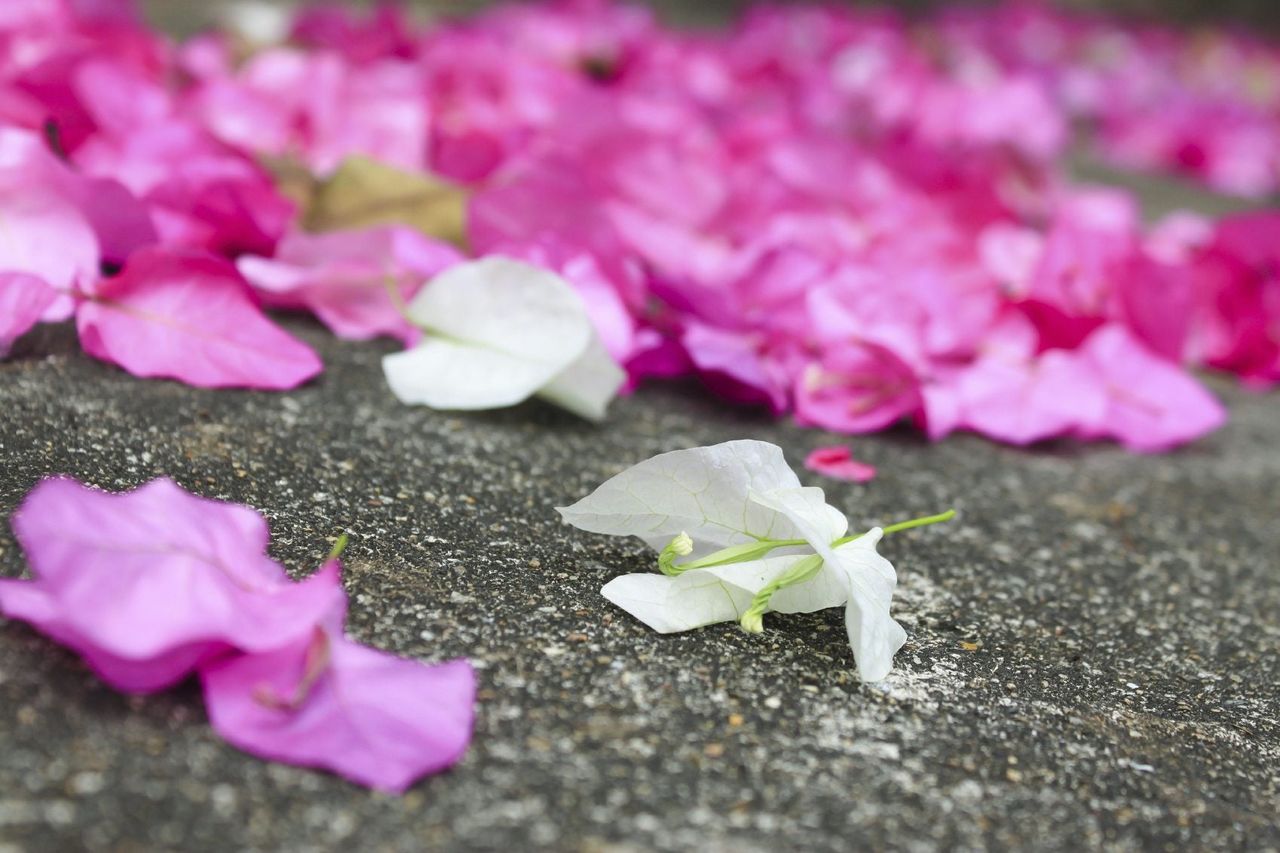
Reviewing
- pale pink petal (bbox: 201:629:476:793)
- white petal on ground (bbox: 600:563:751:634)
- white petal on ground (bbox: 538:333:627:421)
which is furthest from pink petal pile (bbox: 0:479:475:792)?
white petal on ground (bbox: 538:333:627:421)

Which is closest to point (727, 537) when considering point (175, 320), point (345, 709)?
point (345, 709)

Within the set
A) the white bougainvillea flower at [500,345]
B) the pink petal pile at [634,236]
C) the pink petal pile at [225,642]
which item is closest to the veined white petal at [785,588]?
the pink petal pile at [225,642]

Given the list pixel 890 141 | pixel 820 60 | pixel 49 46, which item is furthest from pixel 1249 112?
pixel 49 46

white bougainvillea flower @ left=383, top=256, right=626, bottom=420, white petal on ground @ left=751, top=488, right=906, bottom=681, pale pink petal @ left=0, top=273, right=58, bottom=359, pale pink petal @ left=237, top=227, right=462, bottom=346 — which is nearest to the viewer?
white petal on ground @ left=751, top=488, right=906, bottom=681

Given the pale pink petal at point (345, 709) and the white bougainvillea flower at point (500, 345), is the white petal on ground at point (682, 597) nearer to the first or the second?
the pale pink petal at point (345, 709)

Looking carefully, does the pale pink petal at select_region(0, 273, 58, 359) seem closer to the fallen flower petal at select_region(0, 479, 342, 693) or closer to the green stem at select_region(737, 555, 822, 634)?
the fallen flower petal at select_region(0, 479, 342, 693)

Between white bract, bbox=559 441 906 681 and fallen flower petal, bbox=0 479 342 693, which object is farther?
white bract, bbox=559 441 906 681

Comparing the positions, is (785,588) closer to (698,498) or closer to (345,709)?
(698,498)
